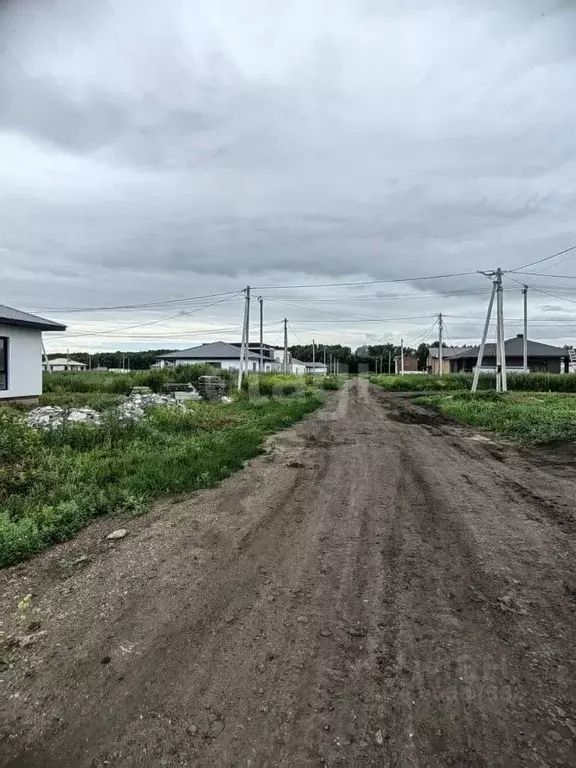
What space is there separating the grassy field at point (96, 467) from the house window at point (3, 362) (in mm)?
6214

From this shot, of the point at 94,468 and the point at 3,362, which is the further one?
the point at 3,362

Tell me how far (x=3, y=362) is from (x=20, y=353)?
61 centimetres

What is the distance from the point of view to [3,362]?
1436 cm

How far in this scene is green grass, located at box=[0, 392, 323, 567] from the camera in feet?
15.4

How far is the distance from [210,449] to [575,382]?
31.4 meters

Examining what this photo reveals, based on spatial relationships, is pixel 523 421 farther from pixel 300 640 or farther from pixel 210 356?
pixel 210 356

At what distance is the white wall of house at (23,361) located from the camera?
1439 centimetres

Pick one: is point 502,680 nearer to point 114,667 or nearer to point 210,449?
point 114,667

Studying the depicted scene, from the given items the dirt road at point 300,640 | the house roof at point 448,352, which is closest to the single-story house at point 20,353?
the dirt road at point 300,640

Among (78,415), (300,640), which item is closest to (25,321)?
(78,415)

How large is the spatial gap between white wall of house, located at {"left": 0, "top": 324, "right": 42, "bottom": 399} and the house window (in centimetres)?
9

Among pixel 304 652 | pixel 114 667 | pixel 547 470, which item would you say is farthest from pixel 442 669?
pixel 547 470

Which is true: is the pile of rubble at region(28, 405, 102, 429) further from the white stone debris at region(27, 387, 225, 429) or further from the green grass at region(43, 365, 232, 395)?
the green grass at region(43, 365, 232, 395)

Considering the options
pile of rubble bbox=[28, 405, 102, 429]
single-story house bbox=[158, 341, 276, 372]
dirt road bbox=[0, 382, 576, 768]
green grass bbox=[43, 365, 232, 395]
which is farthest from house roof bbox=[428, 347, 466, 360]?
dirt road bbox=[0, 382, 576, 768]
